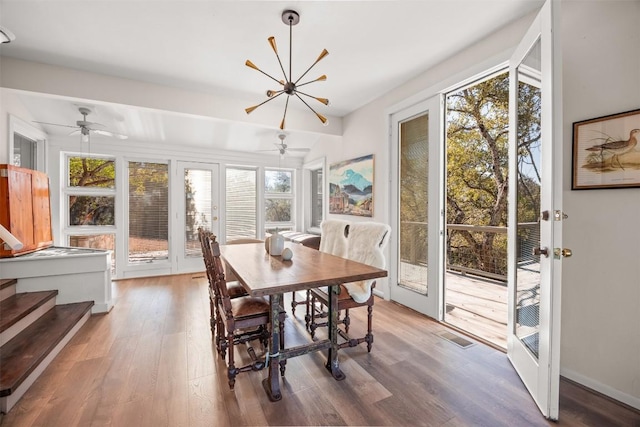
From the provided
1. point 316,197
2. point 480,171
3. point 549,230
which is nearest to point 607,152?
point 549,230

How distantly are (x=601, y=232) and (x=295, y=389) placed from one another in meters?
2.18

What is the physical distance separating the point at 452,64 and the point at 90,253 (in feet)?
13.9

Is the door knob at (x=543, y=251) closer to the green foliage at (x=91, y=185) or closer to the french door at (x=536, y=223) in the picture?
the french door at (x=536, y=223)

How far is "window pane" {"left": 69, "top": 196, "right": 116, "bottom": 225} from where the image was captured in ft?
13.9

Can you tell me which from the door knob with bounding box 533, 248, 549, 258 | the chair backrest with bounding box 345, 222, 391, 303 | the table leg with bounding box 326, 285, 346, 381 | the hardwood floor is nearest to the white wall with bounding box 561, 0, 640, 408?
the hardwood floor

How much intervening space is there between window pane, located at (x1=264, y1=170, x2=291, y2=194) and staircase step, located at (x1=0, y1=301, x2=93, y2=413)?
135 inches

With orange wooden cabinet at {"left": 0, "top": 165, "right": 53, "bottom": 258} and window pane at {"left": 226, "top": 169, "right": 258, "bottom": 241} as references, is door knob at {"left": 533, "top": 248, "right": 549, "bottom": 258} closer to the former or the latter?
orange wooden cabinet at {"left": 0, "top": 165, "right": 53, "bottom": 258}

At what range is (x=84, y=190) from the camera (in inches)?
167

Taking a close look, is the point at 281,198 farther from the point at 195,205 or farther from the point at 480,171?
the point at 480,171

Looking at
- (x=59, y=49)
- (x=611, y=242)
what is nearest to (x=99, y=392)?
(x=59, y=49)

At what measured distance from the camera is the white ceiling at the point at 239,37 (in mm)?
2002

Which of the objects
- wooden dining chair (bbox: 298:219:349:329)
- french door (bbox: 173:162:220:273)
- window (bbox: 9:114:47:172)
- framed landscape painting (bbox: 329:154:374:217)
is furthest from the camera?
french door (bbox: 173:162:220:273)

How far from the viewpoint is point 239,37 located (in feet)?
7.68

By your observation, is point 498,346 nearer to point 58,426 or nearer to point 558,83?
point 558,83
